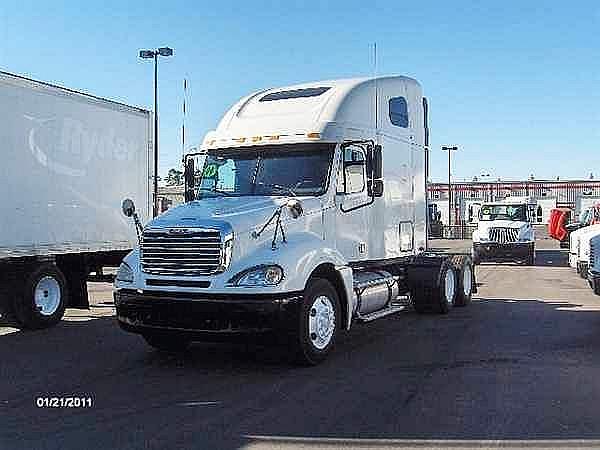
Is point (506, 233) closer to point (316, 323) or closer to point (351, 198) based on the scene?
point (351, 198)

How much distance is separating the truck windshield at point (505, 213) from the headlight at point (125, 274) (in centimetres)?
2038

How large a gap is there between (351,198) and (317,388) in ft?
10.3

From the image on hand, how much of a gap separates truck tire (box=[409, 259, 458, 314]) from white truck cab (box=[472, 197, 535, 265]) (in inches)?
539

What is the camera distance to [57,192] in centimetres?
1158

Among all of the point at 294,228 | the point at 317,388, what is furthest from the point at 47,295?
the point at 317,388

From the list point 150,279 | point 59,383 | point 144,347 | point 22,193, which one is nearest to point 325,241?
point 150,279

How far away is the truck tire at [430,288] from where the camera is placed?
40.7ft

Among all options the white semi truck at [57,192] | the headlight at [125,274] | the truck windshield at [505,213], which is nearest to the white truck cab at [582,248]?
the truck windshield at [505,213]

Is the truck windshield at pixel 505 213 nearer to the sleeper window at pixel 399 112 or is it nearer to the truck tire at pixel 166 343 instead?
Result: the sleeper window at pixel 399 112

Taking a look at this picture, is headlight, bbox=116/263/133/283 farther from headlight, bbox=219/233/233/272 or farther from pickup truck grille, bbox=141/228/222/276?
headlight, bbox=219/233/233/272

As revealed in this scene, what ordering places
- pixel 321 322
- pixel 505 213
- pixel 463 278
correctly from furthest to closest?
pixel 505 213 < pixel 463 278 < pixel 321 322

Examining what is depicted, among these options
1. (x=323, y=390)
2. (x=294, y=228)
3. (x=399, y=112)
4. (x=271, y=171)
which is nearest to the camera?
(x=323, y=390)

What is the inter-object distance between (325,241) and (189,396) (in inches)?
113

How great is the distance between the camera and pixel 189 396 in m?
7.03
